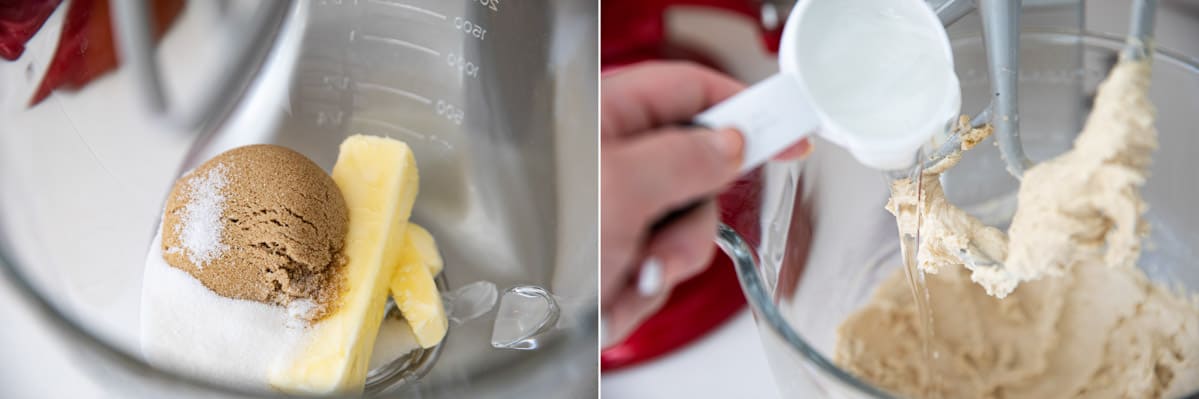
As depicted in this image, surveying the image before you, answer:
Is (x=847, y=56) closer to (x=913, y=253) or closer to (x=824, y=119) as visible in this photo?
(x=824, y=119)

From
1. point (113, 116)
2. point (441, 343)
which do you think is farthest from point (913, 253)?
point (113, 116)

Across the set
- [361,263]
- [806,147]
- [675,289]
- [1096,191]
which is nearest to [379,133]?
[361,263]

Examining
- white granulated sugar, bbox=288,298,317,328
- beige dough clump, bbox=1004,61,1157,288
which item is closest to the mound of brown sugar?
white granulated sugar, bbox=288,298,317,328

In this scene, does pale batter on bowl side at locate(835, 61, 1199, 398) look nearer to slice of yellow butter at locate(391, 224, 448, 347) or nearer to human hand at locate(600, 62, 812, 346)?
human hand at locate(600, 62, 812, 346)

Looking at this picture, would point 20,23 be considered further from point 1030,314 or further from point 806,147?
point 1030,314

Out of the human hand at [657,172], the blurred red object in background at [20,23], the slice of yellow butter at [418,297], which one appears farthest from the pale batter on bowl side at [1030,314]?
the blurred red object in background at [20,23]
